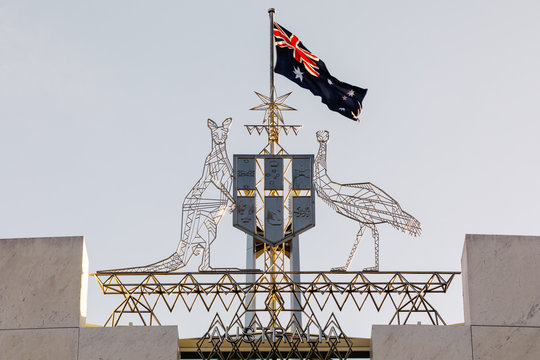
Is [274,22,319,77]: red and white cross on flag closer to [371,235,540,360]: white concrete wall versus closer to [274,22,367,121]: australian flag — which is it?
[274,22,367,121]: australian flag

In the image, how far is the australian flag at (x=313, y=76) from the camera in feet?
128

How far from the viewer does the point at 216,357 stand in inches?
1361

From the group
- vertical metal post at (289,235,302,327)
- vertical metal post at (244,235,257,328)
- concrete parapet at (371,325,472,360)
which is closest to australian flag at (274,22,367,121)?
vertical metal post at (289,235,302,327)

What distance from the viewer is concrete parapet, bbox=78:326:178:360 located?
110ft

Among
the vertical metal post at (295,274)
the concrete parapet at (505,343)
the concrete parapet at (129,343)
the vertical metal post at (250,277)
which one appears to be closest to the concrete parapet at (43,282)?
the concrete parapet at (129,343)

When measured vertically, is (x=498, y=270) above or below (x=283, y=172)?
below

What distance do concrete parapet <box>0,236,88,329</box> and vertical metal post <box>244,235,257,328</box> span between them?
11.8 feet

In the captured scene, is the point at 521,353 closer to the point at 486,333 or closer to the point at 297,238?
the point at 486,333

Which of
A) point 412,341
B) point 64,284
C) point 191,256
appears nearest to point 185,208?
point 191,256

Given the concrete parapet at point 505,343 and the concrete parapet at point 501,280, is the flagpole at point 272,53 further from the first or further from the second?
the concrete parapet at point 505,343

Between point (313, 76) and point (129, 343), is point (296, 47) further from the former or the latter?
point (129, 343)

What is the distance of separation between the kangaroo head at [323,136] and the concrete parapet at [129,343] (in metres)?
6.12

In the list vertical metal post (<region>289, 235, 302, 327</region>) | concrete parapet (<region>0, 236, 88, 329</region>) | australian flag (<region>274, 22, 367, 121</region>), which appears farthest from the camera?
australian flag (<region>274, 22, 367, 121</region>)

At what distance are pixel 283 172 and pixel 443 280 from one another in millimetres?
4554
